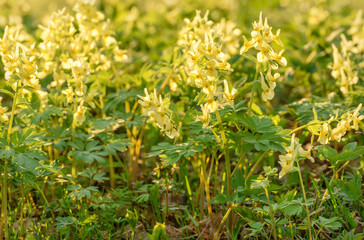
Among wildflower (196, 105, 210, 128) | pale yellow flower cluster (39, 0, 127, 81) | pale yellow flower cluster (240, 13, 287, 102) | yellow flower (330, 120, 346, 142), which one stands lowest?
yellow flower (330, 120, 346, 142)

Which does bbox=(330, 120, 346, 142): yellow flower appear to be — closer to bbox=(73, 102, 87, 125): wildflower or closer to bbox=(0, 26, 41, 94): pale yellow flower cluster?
bbox=(73, 102, 87, 125): wildflower

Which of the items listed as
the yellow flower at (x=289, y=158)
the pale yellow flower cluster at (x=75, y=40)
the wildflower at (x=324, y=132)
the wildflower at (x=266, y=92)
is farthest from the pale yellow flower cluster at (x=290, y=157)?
the pale yellow flower cluster at (x=75, y=40)

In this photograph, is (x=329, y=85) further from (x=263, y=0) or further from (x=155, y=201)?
(x=263, y=0)

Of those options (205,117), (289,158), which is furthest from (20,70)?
(289,158)

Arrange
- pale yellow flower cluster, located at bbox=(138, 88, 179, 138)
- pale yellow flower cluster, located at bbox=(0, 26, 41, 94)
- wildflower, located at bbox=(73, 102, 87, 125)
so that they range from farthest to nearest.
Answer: wildflower, located at bbox=(73, 102, 87, 125) → pale yellow flower cluster, located at bbox=(0, 26, 41, 94) → pale yellow flower cluster, located at bbox=(138, 88, 179, 138)

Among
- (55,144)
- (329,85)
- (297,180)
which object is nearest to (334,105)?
(297,180)

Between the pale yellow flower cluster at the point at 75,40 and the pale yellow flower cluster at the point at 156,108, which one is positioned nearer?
the pale yellow flower cluster at the point at 156,108

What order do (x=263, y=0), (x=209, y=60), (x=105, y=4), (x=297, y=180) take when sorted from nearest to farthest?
(x=209, y=60)
(x=297, y=180)
(x=105, y=4)
(x=263, y=0)

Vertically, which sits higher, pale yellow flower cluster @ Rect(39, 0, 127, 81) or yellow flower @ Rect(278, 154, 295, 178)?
pale yellow flower cluster @ Rect(39, 0, 127, 81)

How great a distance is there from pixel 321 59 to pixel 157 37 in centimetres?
248

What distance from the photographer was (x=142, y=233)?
97.3 inches

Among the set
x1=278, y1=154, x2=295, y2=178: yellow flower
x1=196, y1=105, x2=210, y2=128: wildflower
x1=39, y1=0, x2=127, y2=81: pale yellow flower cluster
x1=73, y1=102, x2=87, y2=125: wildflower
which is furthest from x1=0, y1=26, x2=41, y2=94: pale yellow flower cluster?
x1=278, y1=154, x2=295, y2=178: yellow flower

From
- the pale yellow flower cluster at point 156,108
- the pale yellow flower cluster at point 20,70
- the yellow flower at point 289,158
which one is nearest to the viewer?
the yellow flower at point 289,158

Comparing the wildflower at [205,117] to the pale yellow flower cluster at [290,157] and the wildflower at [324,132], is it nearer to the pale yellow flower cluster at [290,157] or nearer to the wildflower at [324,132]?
the pale yellow flower cluster at [290,157]
